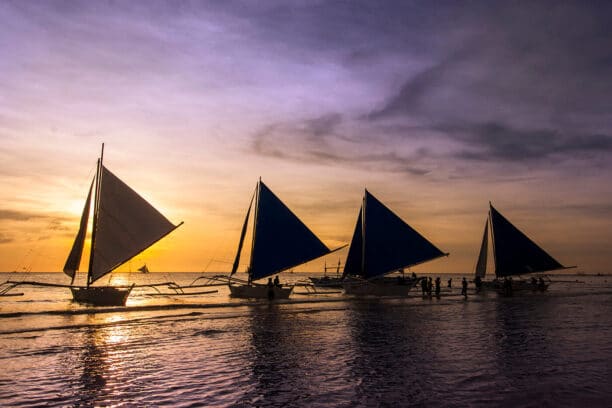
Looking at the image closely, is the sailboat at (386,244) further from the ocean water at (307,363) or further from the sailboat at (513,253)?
the ocean water at (307,363)

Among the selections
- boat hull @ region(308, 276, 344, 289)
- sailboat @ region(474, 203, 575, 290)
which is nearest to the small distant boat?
boat hull @ region(308, 276, 344, 289)

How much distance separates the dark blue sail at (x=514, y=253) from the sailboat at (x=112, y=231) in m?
41.1

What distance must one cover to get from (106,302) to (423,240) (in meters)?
30.2

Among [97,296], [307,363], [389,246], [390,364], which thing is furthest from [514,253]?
[307,363]

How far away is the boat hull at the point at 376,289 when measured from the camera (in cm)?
5091

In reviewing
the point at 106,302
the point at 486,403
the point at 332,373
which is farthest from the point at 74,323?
the point at 486,403

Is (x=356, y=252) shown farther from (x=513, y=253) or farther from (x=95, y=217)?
(x=95, y=217)

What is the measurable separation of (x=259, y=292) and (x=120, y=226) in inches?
565

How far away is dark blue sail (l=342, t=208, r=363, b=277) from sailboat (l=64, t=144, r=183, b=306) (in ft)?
67.9

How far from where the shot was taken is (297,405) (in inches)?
400

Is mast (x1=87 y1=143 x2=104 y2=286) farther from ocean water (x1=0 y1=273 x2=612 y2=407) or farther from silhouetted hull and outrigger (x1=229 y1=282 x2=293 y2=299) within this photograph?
silhouetted hull and outrigger (x1=229 y1=282 x2=293 y2=299)

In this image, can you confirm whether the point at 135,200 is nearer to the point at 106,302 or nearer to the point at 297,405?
the point at 106,302

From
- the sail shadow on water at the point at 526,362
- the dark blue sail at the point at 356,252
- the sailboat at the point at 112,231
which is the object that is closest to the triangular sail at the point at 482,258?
the dark blue sail at the point at 356,252

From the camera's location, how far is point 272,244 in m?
43.9
